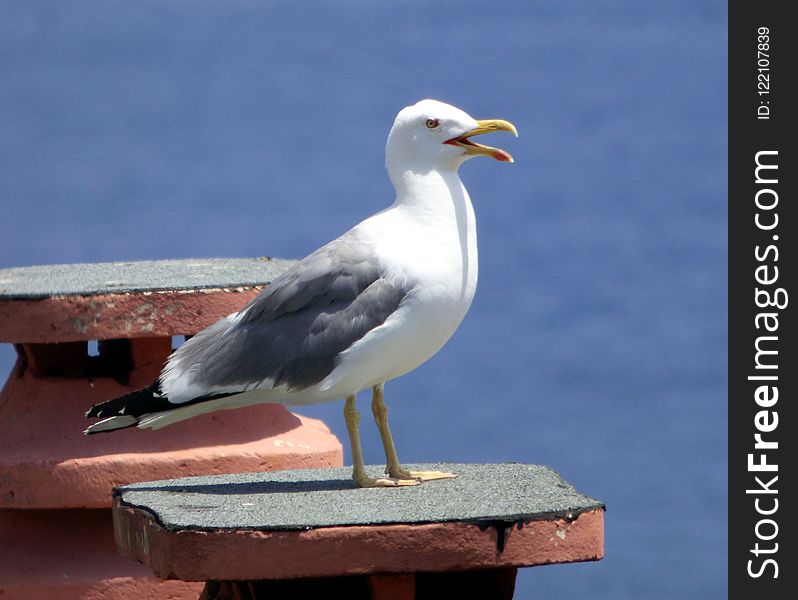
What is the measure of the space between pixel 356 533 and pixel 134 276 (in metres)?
2.19

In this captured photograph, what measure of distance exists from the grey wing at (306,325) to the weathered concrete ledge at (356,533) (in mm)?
353

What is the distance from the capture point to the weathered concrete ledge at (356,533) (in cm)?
415

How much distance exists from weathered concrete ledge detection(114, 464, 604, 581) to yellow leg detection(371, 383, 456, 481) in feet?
0.98

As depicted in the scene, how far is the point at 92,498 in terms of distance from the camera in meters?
5.65

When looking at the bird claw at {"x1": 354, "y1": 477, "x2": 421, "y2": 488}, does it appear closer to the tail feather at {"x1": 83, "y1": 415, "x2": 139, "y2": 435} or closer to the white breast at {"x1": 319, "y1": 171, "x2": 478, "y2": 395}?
the white breast at {"x1": 319, "y1": 171, "x2": 478, "y2": 395}

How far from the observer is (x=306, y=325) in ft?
15.6

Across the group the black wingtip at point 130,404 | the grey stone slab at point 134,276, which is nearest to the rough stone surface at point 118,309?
the grey stone slab at point 134,276

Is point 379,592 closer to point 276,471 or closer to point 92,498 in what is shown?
point 276,471

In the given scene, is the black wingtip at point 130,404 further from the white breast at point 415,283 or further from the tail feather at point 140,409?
the white breast at point 415,283

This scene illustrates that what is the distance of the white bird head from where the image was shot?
483cm

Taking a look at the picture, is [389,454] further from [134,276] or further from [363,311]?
[134,276]

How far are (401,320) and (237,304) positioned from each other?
1131 mm

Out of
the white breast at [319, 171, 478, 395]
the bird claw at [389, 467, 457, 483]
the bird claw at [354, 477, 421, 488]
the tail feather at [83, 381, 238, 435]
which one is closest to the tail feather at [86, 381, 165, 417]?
the tail feather at [83, 381, 238, 435]

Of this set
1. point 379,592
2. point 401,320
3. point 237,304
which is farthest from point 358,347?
point 237,304
